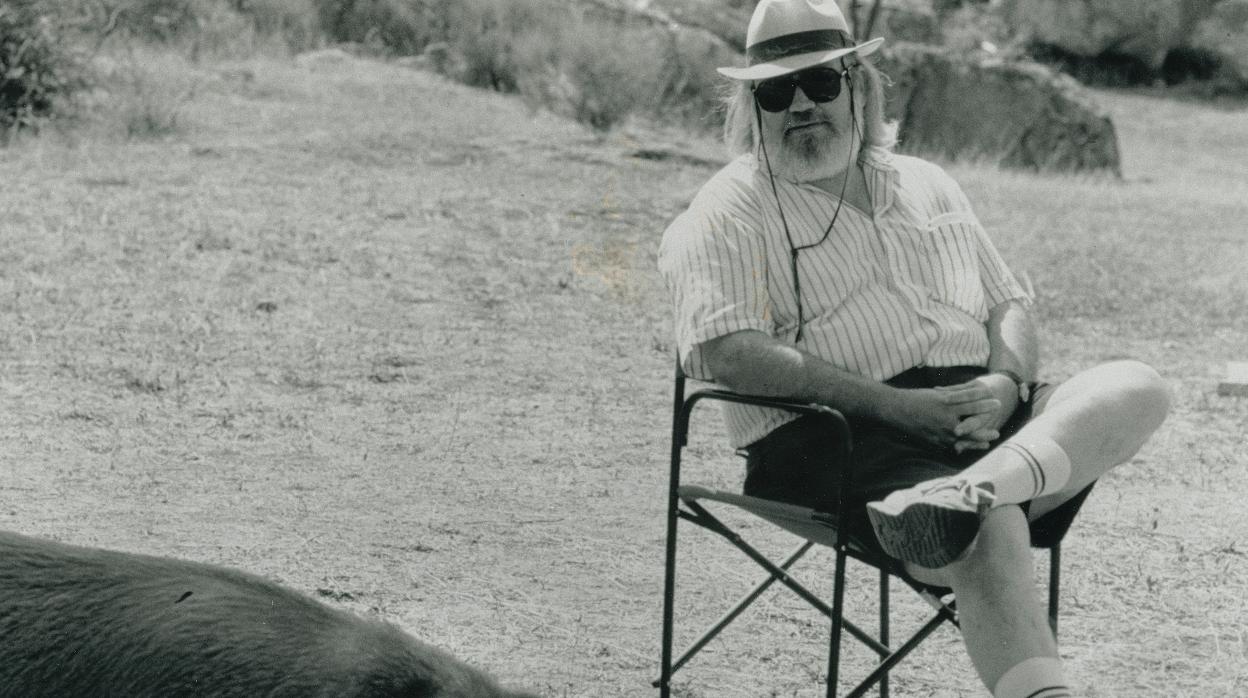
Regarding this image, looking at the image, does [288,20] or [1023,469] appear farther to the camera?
[288,20]

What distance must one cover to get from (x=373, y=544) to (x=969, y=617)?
185cm

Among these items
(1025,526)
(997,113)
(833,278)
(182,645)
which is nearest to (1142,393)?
(1025,526)

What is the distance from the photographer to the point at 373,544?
4.21 metres

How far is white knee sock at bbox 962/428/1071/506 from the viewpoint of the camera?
2.83m

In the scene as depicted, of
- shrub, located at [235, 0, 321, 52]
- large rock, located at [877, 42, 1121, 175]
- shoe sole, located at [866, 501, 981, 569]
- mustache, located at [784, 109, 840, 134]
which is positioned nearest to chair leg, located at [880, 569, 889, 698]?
shoe sole, located at [866, 501, 981, 569]

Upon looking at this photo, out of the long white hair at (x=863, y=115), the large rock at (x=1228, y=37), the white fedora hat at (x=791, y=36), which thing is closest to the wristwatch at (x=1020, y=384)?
the long white hair at (x=863, y=115)

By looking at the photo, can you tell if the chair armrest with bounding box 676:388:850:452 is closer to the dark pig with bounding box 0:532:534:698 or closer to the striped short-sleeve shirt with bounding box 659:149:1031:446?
the striped short-sleeve shirt with bounding box 659:149:1031:446

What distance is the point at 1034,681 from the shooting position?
8.87ft

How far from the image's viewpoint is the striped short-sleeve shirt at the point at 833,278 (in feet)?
10.6

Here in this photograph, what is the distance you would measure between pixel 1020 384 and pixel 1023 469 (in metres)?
0.47

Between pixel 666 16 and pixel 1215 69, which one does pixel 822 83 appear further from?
pixel 1215 69

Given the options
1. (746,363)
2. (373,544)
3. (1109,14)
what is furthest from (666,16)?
(746,363)

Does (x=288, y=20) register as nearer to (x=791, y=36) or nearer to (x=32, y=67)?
(x=32, y=67)

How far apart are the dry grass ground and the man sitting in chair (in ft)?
2.29
